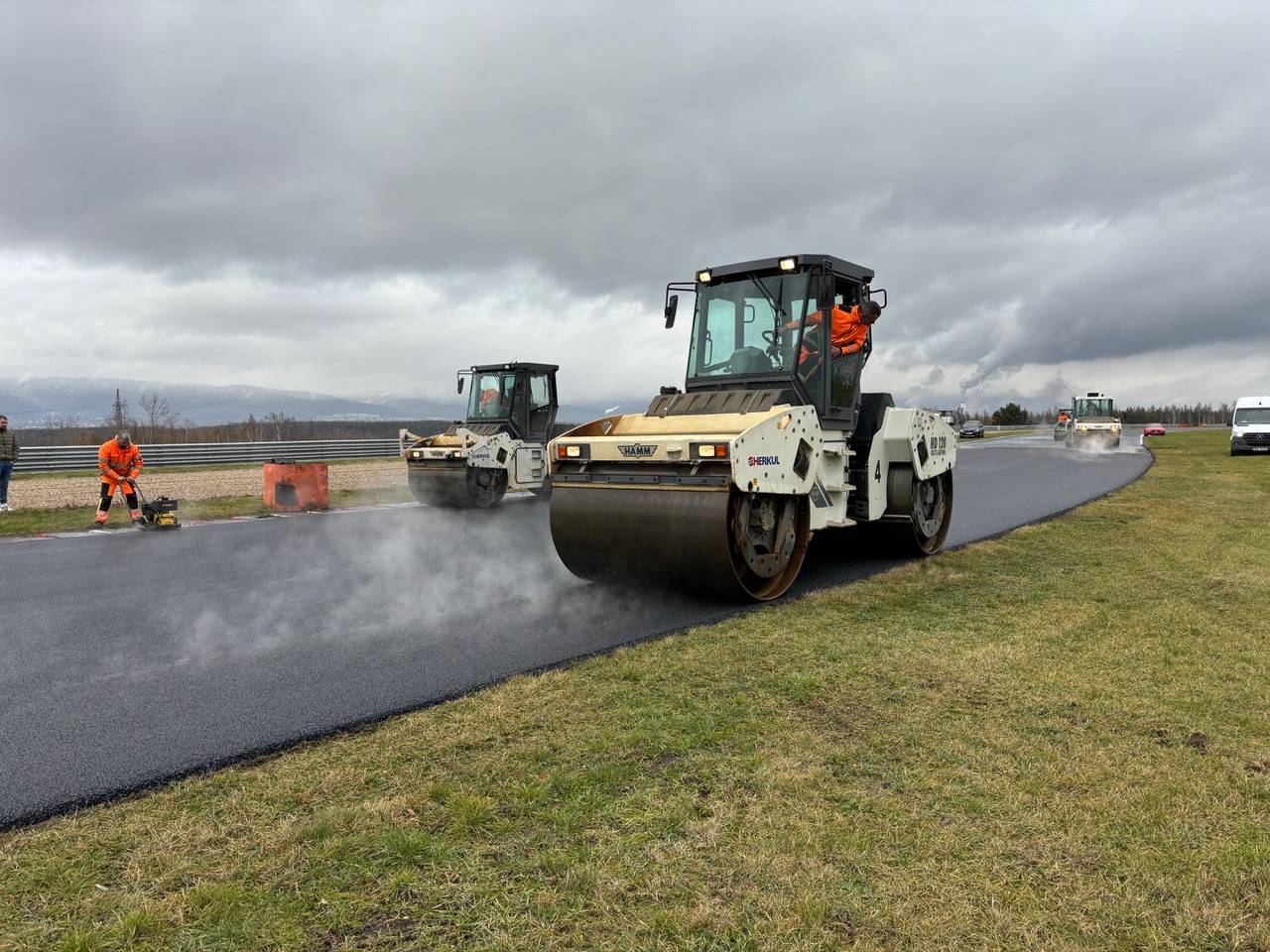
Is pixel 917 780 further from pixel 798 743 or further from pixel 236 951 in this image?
pixel 236 951

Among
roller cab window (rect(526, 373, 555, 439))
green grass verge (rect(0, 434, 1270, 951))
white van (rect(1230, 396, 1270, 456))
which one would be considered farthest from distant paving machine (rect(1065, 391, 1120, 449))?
green grass verge (rect(0, 434, 1270, 951))

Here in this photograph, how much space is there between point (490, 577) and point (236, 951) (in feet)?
18.0

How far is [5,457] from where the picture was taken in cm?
Answer: 1391

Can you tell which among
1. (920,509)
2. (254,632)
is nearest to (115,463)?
(254,632)

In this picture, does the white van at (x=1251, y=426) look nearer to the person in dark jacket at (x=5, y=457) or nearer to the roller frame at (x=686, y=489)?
the roller frame at (x=686, y=489)

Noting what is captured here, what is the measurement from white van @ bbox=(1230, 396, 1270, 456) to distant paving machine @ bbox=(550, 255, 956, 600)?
25.0m

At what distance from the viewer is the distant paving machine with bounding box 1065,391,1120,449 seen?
3388 centimetres

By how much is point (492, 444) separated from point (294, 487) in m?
3.56

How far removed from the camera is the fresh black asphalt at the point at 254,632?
3.84 m

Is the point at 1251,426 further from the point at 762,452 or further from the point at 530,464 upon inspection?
the point at 762,452

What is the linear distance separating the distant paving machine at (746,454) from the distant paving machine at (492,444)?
23.7 ft

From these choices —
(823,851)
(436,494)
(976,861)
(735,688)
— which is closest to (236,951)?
(823,851)

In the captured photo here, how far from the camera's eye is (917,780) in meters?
3.29

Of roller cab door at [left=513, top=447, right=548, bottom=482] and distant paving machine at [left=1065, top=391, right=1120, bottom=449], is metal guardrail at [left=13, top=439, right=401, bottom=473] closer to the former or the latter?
roller cab door at [left=513, top=447, right=548, bottom=482]
